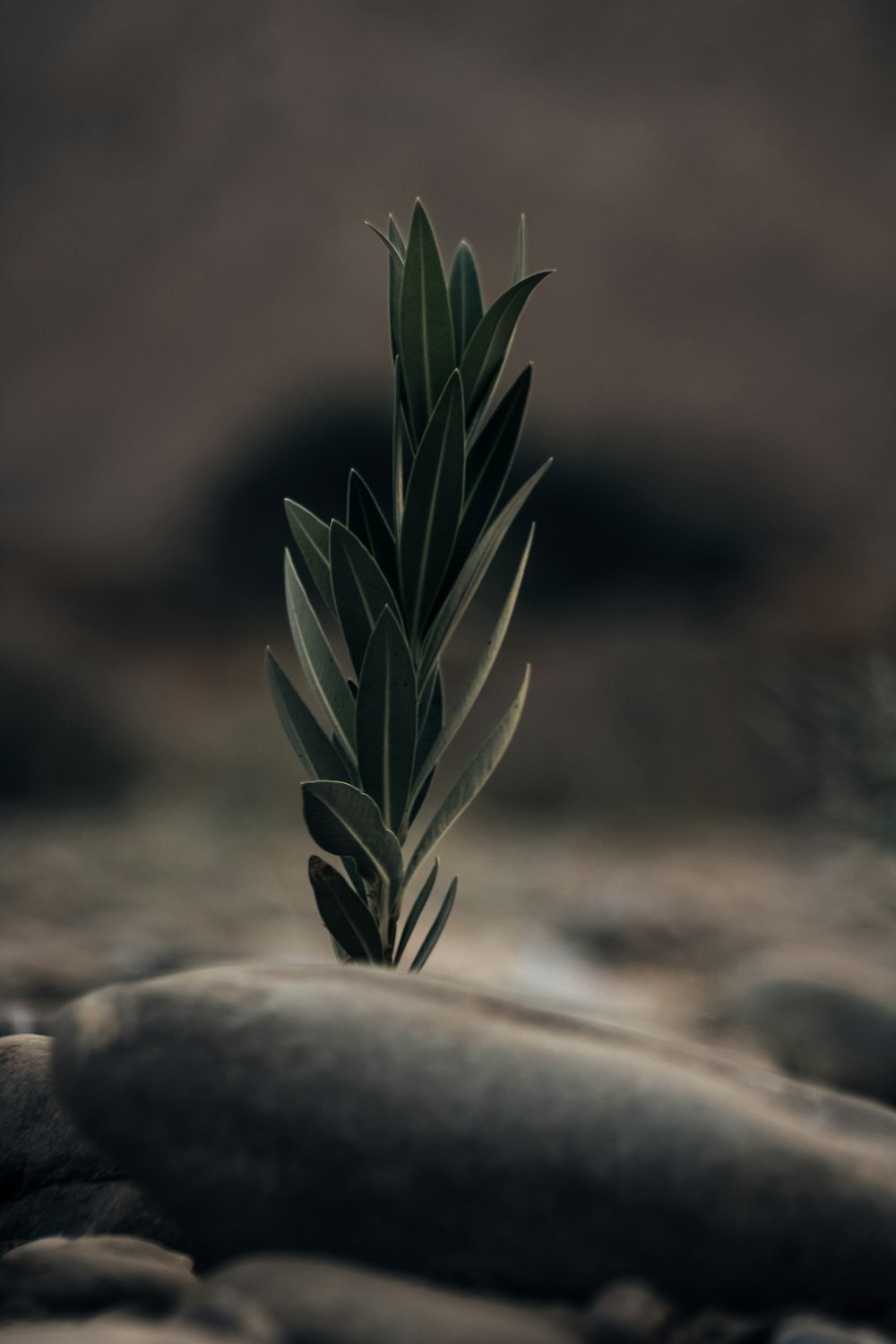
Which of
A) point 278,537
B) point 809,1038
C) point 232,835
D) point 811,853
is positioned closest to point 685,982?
point 809,1038

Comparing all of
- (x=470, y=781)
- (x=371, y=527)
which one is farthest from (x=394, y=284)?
(x=470, y=781)

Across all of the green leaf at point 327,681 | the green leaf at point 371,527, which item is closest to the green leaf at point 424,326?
the green leaf at point 371,527

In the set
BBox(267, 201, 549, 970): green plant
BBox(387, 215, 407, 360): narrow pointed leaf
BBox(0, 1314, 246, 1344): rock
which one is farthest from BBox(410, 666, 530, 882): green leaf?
BBox(0, 1314, 246, 1344): rock

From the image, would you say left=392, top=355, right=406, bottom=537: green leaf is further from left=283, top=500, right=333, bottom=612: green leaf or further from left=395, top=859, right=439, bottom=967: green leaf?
left=395, top=859, right=439, bottom=967: green leaf

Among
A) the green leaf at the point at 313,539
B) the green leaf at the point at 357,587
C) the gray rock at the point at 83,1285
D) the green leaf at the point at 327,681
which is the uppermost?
the green leaf at the point at 313,539

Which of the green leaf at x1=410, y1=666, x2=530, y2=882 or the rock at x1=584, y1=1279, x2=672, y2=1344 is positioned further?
the green leaf at x1=410, y1=666, x2=530, y2=882

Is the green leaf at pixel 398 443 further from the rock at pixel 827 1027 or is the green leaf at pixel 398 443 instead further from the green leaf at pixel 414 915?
the rock at pixel 827 1027

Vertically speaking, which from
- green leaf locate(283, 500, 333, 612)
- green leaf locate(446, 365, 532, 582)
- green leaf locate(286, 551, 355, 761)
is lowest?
green leaf locate(286, 551, 355, 761)

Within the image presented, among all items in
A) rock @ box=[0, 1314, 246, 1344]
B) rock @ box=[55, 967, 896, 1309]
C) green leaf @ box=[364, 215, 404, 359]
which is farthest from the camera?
green leaf @ box=[364, 215, 404, 359]
